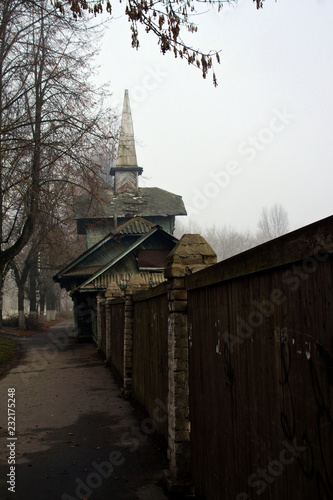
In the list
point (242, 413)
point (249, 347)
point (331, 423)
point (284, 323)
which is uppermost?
point (284, 323)

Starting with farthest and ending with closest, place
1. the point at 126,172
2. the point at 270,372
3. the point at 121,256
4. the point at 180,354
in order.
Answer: the point at 126,172 < the point at 121,256 < the point at 180,354 < the point at 270,372

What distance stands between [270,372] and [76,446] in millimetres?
4495

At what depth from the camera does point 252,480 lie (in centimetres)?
267

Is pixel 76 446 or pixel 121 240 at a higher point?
pixel 121 240

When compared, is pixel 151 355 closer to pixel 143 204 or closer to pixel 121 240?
pixel 121 240

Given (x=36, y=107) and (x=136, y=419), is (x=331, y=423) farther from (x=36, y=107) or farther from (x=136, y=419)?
(x=36, y=107)

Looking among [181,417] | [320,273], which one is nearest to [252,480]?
[320,273]

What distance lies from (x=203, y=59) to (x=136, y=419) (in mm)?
5568

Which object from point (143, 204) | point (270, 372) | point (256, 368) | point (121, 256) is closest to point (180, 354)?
point (256, 368)

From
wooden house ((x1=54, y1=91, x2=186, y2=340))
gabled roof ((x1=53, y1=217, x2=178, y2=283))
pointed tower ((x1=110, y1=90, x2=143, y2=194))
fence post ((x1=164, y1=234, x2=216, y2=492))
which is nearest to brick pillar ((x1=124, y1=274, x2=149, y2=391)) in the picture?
fence post ((x1=164, y1=234, x2=216, y2=492))

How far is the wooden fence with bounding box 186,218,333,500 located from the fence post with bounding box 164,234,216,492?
1.88ft

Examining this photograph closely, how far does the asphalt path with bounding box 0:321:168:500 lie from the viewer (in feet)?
15.3

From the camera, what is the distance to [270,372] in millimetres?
2479

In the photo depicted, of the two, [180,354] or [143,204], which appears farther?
[143,204]
